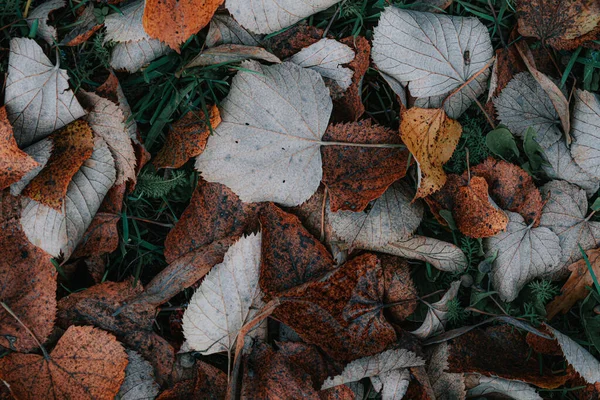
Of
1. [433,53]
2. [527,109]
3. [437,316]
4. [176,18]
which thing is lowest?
[437,316]

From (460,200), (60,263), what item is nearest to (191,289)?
(60,263)

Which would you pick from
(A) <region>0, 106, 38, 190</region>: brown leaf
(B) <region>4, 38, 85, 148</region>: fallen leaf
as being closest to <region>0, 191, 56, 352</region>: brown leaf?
(A) <region>0, 106, 38, 190</region>: brown leaf

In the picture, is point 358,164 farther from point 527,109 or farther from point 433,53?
point 527,109

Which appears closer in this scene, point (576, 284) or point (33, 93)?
point (33, 93)

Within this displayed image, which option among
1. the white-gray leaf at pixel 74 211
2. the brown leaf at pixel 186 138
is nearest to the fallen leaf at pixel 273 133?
the brown leaf at pixel 186 138

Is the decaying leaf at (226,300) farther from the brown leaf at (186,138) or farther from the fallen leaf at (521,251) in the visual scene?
the fallen leaf at (521,251)

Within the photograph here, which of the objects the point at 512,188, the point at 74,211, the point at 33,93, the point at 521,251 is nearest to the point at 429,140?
the point at 512,188
